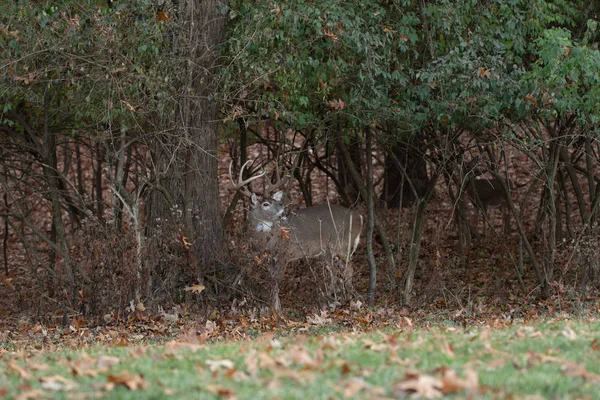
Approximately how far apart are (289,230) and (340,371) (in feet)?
24.9

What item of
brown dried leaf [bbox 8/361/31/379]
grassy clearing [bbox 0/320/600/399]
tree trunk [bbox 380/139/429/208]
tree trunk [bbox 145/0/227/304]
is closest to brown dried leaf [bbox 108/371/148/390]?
grassy clearing [bbox 0/320/600/399]

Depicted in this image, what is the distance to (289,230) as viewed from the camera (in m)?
12.8

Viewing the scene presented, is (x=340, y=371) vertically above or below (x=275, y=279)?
below

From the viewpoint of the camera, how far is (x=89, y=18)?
1173 centimetres

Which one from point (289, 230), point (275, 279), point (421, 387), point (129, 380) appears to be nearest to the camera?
point (421, 387)

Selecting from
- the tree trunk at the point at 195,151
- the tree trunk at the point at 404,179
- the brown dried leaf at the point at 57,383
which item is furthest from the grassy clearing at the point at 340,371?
the tree trunk at the point at 404,179

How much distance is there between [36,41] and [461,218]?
29.4 ft

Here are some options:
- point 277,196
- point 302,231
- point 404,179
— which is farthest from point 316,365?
point 404,179

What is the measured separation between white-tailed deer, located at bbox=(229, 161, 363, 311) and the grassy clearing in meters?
5.54

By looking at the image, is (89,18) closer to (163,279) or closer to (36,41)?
(36,41)

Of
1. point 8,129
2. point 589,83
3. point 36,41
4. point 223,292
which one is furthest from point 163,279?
point 589,83

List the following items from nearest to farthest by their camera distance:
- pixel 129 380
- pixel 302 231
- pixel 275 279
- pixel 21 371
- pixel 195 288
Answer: pixel 129 380, pixel 21 371, pixel 195 288, pixel 275 279, pixel 302 231

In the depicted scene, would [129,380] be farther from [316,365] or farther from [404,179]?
[404,179]

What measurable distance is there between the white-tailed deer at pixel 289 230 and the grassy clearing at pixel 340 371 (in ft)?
18.2
